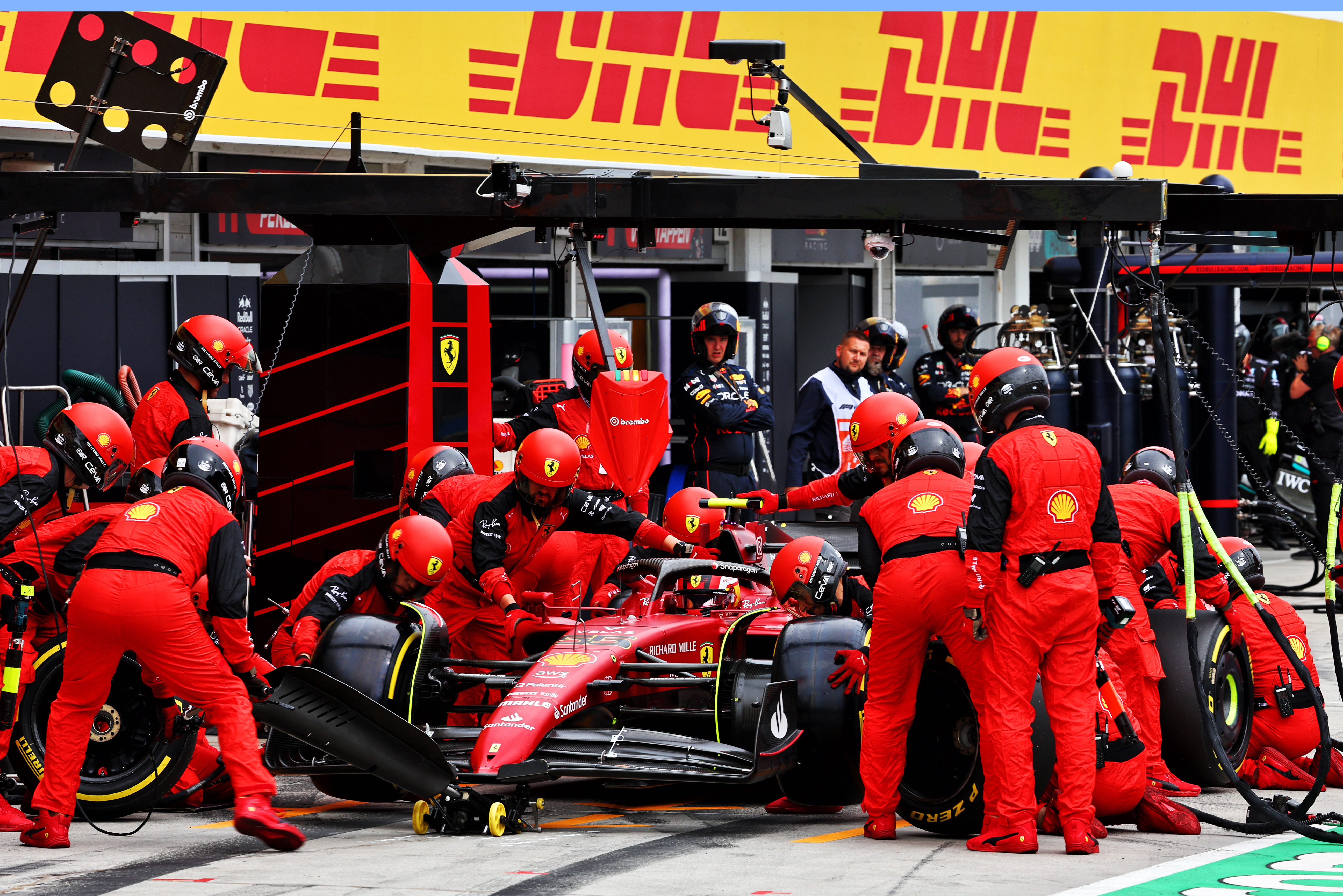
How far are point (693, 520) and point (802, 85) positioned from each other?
896cm

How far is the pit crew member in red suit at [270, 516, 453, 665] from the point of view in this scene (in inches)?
311

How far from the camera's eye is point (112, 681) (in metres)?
7.55

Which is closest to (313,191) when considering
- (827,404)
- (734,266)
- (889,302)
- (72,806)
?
(72,806)

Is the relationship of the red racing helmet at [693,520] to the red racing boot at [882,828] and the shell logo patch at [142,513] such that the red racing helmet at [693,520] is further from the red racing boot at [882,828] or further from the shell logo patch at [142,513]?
the shell logo patch at [142,513]

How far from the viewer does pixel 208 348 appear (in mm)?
9492

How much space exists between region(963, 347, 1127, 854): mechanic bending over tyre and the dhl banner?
14.6 ft

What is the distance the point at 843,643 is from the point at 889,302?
12170 millimetres

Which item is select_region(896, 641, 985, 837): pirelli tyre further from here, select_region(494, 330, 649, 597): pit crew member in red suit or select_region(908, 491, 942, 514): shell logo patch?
select_region(494, 330, 649, 597): pit crew member in red suit

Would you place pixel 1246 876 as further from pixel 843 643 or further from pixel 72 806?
pixel 72 806

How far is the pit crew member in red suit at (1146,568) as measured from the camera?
7.64 meters

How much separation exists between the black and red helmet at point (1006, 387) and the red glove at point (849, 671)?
1.06m

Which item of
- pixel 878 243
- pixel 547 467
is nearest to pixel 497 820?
pixel 547 467

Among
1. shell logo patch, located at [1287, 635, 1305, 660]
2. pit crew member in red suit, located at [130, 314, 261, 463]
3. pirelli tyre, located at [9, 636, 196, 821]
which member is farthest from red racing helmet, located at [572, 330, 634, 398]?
shell logo patch, located at [1287, 635, 1305, 660]

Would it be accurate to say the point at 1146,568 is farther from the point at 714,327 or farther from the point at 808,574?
the point at 714,327
